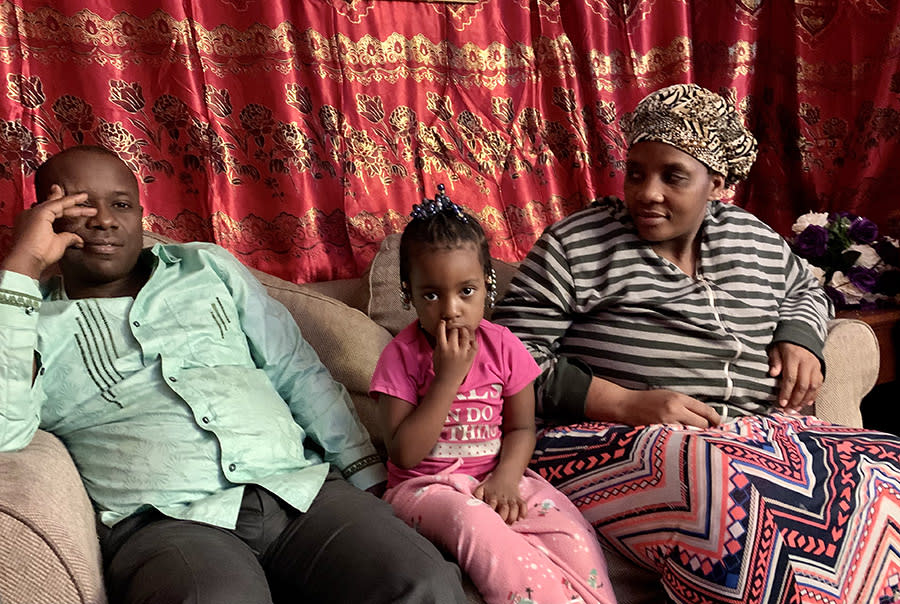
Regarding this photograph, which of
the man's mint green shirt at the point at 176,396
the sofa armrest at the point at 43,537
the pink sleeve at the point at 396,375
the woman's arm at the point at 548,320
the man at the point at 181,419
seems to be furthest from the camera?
the woman's arm at the point at 548,320

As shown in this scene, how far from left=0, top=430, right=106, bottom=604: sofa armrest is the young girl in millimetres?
529

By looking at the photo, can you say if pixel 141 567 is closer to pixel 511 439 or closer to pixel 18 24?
pixel 511 439

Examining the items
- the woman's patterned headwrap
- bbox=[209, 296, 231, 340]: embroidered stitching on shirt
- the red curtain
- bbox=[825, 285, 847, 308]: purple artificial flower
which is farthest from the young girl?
bbox=[825, 285, 847, 308]: purple artificial flower

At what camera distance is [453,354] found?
4.74ft

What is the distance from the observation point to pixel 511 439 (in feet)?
5.13

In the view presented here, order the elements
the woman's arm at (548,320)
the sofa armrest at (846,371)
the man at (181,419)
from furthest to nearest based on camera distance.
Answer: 1. the sofa armrest at (846,371)
2. the woman's arm at (548,320)
3. the man at (181,419)

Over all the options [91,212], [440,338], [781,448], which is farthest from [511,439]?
[91,212]

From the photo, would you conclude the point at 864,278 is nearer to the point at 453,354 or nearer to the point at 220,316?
the point at 453,354

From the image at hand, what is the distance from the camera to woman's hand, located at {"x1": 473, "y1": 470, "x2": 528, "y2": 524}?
4.66 ft

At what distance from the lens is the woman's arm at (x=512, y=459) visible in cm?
143

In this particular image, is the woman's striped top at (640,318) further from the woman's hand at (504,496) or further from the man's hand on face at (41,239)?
the man's hand on face at (41,239)

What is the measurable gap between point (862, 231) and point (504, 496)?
1664mm

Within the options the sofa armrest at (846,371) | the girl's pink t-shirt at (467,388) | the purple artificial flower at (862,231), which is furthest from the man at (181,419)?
the purple artificial flower at (862,231)

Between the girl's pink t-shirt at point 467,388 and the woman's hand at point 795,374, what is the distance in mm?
541
